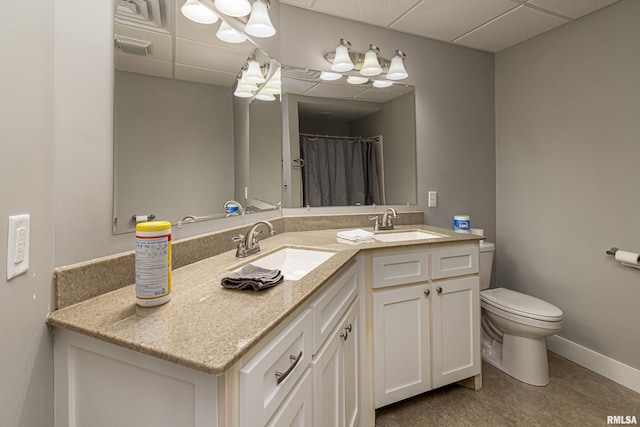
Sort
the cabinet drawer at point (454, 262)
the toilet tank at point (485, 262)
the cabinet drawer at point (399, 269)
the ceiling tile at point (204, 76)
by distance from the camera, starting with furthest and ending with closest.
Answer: the toilet tank at point (485, 262) < the cabinet drawer at point (454, 262) < the cabinet drawer at point (399, 269) < the ceiling tile at point (204, 76)

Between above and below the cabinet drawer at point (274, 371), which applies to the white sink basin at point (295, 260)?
above

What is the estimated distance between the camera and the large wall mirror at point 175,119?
902 millimetres

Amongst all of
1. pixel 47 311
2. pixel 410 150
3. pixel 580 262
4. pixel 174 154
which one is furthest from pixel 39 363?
pixel 580 262

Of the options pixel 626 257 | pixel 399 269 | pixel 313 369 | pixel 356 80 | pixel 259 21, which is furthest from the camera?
pixel 356 80

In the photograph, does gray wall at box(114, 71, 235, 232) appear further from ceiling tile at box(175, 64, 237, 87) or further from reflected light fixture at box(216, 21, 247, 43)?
reflected light fixture at box(216, 21, 247, 43)

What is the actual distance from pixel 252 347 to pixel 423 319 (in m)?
1.26

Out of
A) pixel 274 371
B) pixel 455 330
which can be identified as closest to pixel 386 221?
pixel 455 330

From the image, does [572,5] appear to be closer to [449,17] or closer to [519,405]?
[449,17]

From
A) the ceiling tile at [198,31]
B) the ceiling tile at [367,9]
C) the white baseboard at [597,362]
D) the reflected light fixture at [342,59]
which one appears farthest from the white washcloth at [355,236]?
the white baseboard at [597,362]

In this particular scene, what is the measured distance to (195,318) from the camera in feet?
2.24

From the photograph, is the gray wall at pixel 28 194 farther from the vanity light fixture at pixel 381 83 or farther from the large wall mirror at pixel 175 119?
the vanity light fixture at pixel 381 83

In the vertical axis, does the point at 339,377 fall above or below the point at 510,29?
below

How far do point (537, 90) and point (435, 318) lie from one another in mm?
1954

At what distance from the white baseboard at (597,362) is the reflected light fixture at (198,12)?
2947mm
